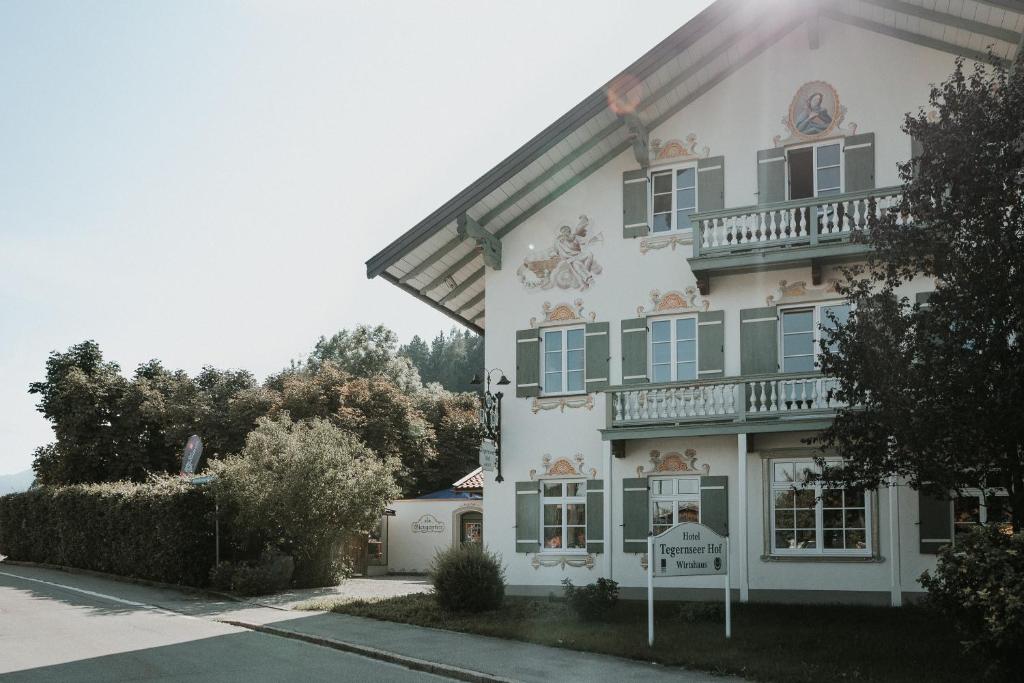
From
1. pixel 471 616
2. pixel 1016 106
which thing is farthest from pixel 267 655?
pixel 1016 106

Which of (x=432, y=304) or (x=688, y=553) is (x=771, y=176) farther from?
(x=432, y=304)

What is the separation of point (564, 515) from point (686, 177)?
7328 mm

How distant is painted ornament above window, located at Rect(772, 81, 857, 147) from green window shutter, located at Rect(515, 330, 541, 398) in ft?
20.8

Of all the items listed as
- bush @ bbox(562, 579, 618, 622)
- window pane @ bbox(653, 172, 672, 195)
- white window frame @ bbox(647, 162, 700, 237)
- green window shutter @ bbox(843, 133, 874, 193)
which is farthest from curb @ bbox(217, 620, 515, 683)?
green window shutter @ bbox(843, 133, 874, 193)

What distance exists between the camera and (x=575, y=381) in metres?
21.4

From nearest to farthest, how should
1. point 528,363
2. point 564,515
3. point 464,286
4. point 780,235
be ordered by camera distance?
point 780,235
point 564,515
point 528,363
point 464,286

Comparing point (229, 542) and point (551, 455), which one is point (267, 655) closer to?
point (551, 455)

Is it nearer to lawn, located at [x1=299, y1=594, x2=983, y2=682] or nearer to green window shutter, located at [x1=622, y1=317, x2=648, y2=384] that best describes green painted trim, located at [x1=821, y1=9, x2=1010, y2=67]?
green window shutter, located at [x1=622, y1=317, x2=648, y2=384]

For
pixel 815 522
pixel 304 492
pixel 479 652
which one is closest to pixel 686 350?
pixel 815 522

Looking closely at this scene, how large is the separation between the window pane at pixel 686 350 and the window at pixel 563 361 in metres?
2.06

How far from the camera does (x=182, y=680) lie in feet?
38.2

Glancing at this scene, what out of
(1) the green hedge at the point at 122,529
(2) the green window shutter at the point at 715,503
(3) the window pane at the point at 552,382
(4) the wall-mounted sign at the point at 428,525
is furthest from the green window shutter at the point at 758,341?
(4) the wall-mounted sign at the point at 428,525

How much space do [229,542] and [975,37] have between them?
19120 mm

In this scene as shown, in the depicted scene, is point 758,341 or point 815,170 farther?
point 815,170
